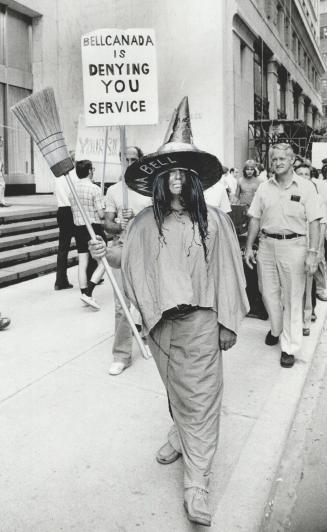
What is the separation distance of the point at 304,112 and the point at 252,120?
20.0m

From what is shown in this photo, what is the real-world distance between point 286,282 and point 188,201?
248 centimetres

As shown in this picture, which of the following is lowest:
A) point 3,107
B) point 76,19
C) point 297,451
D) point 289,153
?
point 297,451

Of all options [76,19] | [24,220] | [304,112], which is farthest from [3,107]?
[304,112]

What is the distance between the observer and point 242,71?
21.5 meters

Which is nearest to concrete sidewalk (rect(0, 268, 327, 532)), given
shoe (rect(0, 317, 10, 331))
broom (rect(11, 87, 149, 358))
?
shoe (rect(0, 317, 10, 331))

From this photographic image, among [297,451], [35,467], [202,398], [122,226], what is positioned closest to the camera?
[202,398]

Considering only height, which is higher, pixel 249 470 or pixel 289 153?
pixel 289 153

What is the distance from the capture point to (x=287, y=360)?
4883 mm

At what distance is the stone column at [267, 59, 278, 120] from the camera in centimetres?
2608

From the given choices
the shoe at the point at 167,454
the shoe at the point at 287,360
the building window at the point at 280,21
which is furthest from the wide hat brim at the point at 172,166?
the building window at the point at 280,21

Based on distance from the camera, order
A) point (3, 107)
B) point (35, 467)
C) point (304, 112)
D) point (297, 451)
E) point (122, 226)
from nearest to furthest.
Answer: point (35, 467) < point (297, 451) < point (122, 226) < point (3, 107) < point (304, 112)

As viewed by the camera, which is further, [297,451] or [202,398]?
[297,451]

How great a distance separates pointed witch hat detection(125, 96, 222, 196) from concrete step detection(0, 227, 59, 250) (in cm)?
690

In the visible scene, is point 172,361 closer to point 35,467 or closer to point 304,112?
point 35,467
